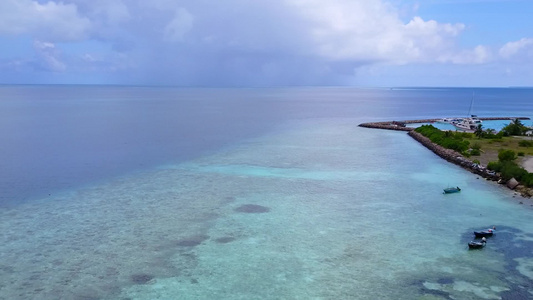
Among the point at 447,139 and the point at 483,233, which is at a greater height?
the point at 447,139

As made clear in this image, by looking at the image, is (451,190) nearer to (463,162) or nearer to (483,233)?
(483,233)

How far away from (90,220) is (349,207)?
675 inches

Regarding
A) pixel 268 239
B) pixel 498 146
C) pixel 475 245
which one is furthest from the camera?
pixel 498 146

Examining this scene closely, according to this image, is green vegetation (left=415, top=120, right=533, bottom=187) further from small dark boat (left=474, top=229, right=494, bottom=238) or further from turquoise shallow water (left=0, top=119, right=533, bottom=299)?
small dark boat (left=474, top=229, right=494, bottom=238)

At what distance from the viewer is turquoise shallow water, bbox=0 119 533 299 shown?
62.1 ft

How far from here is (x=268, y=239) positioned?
79.8 feet

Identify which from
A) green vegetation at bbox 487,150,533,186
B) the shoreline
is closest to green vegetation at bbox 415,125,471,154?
the shoreline

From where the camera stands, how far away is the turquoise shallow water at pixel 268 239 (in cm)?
1894

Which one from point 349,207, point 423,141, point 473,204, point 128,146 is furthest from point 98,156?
point 423,141

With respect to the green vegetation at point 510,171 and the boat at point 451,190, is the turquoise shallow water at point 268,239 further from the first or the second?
the green vegetation at point 510,171

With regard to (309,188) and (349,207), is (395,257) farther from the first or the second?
(309,188)

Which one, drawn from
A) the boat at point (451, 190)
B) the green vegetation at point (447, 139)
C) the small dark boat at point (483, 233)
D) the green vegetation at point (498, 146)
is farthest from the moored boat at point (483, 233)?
the green vegetation at point (447, 139)

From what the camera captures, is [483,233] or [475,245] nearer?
[475,245]

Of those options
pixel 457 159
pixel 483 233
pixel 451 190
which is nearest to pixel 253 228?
pixel 483 233
